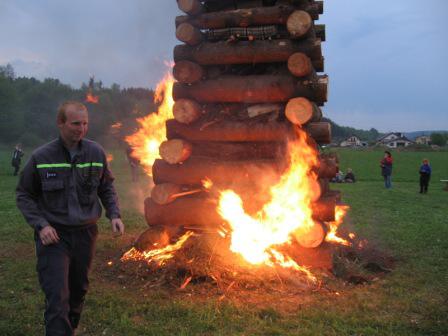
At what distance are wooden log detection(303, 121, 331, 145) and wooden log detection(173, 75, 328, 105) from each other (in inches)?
16.5

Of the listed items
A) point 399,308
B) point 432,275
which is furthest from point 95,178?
point 432,275

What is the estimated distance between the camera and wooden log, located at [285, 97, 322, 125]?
6.77 m

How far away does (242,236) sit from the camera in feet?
22.6

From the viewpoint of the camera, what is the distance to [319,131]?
710 cm

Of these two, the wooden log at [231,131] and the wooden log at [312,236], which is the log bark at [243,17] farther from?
the wooden log at [312,236]

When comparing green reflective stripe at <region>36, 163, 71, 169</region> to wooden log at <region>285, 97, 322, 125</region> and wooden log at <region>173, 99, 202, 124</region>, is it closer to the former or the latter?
wooden log at <region>173, 99, 202, 124</region>

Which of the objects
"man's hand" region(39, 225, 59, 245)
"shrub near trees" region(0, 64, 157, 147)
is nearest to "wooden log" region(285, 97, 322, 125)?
"man's hand" region(39, 225, 59, 245)

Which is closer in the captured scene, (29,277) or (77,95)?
(29,277)

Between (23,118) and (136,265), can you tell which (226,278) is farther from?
(23,118)

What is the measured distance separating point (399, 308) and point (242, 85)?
4110 mm

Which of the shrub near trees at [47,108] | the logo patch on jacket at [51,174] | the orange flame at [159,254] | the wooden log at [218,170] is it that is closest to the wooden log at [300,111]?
the wooden log at [218,170]

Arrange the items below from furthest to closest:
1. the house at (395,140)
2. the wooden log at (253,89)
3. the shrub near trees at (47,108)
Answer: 1. the house at (395,140)
2. the shrub near trees at (47,108)
3. the wooden log at (253,89)

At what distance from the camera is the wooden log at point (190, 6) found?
24.5ft

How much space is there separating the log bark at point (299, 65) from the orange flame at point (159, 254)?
3.18 meters
